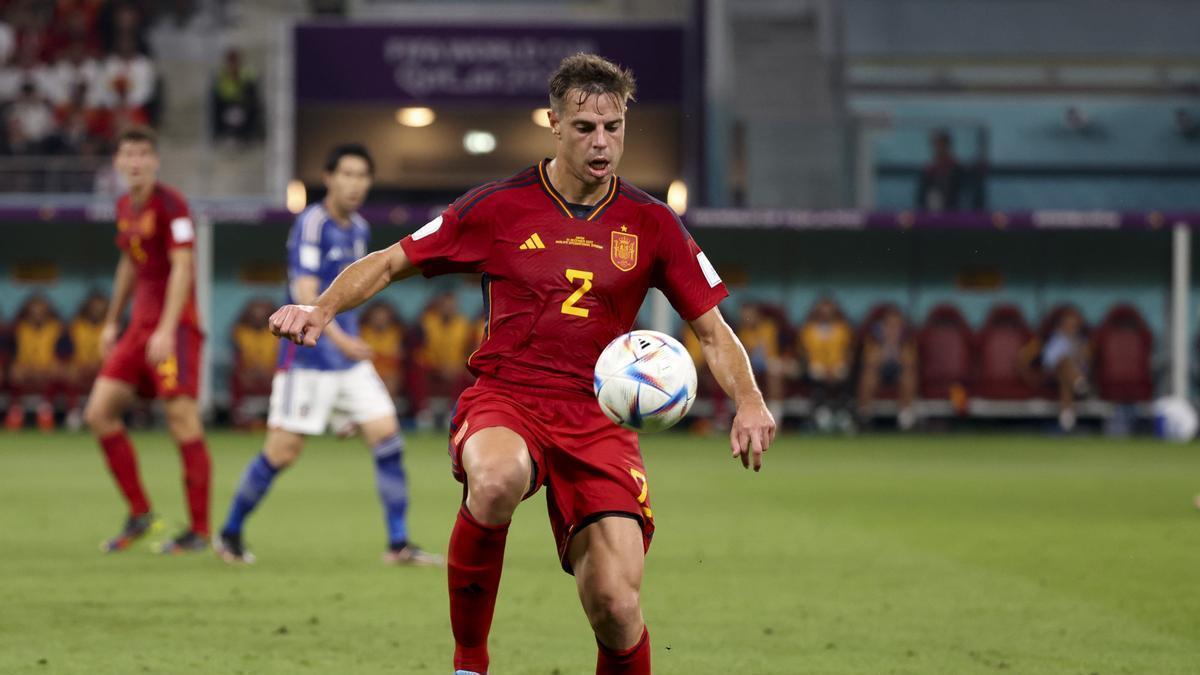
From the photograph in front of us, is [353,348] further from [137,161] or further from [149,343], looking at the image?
[137,161]

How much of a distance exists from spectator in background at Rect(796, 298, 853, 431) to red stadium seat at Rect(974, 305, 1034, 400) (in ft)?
7.06

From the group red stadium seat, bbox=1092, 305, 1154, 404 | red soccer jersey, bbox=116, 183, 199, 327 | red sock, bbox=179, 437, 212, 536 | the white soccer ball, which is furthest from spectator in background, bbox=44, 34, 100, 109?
red sock, bbox=179, 437, 212, 536

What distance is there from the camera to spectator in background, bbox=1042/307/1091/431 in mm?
24188

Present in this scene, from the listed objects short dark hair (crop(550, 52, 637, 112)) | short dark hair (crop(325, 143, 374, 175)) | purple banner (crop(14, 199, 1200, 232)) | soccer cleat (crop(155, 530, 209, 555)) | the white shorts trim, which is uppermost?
purple banner (crop(14, 199, 1200, 232))

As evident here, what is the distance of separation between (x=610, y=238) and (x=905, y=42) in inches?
1120

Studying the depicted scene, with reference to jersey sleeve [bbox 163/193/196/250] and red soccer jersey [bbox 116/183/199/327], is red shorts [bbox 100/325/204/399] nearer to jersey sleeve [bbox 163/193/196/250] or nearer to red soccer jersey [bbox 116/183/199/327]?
red soccer jersey [bbox 116/183/199/327]

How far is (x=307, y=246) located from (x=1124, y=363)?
18.3 meters

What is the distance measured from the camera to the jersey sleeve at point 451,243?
16.8ft

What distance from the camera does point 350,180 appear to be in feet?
29.6

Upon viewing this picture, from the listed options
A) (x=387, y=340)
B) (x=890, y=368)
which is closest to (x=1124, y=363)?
(x=890, y=368)

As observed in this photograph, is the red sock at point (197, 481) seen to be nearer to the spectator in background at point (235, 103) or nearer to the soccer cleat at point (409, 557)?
the soccer cleat at point (409, 557)

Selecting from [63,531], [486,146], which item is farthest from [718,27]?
[63,531]

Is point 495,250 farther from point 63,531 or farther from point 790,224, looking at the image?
point 790,224

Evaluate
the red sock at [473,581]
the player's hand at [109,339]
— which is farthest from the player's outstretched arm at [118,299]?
the red sock at [473,581]
